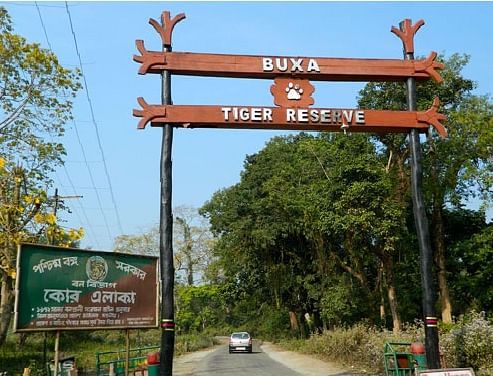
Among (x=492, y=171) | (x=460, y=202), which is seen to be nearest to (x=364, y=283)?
(x=460, y=202)

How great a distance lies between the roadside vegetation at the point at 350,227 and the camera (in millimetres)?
16219

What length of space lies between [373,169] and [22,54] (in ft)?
43.1

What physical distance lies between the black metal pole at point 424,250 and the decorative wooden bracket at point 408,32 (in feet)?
0.30

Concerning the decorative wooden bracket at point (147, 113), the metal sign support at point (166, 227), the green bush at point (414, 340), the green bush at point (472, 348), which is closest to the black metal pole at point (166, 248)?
the metal sign support at point (166, 227)

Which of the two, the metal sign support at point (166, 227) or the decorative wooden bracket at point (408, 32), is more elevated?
the decorative wooden bracket at point (408, 32)

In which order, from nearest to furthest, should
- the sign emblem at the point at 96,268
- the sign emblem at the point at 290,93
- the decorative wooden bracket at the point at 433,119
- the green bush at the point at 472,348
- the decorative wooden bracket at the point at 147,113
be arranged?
the sign emblem at the point at 96,268 < the decorative wooden bracket at the point at 147,113 < the sign emblem at the point at 290,93 < the decorative wooden bracket at the point at 433,119 < the green bush at the point at 472,348

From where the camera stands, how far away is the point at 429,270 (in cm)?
971

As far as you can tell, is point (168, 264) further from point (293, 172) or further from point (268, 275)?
point (268, 275)

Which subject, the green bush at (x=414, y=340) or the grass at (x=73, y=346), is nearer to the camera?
the green bush at (x=414, y=340)

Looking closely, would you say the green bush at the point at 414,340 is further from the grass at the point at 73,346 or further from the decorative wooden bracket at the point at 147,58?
the decorative wooden bracket at the point at 147,58

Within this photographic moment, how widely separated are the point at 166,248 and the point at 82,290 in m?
1.93

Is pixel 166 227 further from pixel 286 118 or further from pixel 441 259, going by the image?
pixel 441 259

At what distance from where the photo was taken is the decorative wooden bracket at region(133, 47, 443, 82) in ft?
31.0

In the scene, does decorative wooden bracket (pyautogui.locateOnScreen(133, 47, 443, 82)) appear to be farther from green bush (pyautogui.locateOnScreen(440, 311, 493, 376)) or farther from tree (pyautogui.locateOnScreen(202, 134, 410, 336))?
tree (pyautogui.locateOnScreen(202, 134, 410, 336))
